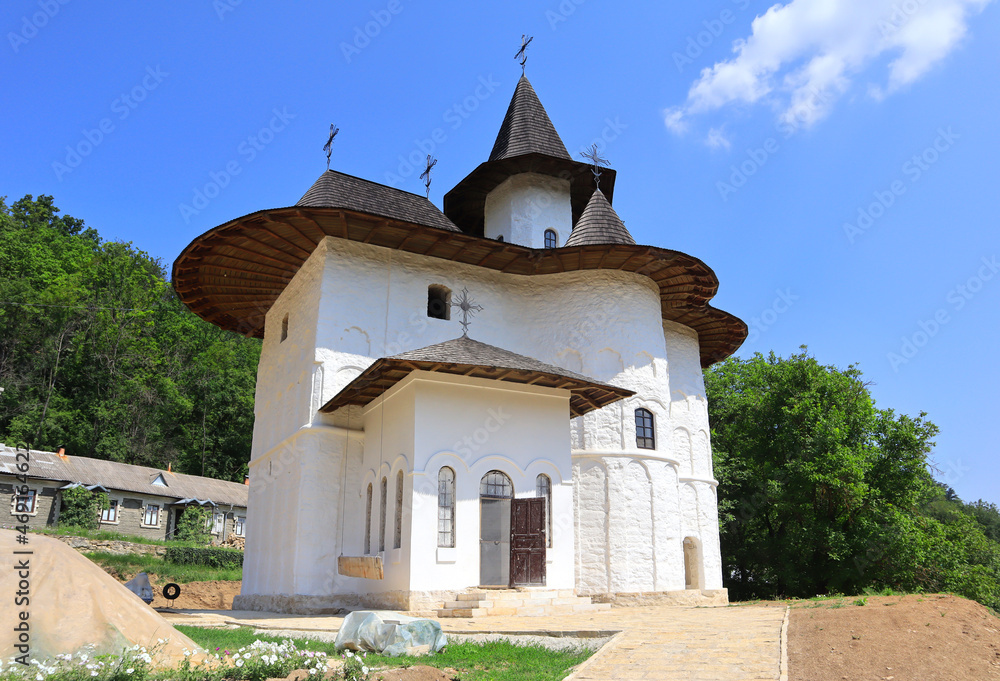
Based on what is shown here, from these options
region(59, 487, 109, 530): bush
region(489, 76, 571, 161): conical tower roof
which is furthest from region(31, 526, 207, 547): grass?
region(489, 76, 571, 161): conical tower roof

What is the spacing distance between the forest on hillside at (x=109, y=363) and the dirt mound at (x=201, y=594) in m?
14.4

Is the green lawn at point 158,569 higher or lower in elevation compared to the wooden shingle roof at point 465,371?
lower

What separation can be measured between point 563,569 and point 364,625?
619cm

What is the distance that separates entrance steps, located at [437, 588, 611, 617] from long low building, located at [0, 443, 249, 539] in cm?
2455

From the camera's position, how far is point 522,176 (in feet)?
65.3

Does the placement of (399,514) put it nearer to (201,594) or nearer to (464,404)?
(464,404)

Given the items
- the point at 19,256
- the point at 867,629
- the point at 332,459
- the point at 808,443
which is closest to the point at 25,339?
the point at 19,256

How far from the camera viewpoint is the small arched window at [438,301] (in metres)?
16.4

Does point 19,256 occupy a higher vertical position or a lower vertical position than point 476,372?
higher

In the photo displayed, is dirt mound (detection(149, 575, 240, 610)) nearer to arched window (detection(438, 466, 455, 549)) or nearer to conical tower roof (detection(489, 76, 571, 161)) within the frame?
arched window (detection(438, 466, 455, 549))

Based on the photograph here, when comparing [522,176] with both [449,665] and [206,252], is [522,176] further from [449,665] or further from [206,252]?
[449,665]

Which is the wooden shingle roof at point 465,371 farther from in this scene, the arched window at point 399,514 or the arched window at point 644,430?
the arched window at point 644,430

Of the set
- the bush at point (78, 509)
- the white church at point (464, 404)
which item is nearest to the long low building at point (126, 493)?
the bush at point (78, 509)

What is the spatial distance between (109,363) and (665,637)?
136 ft
